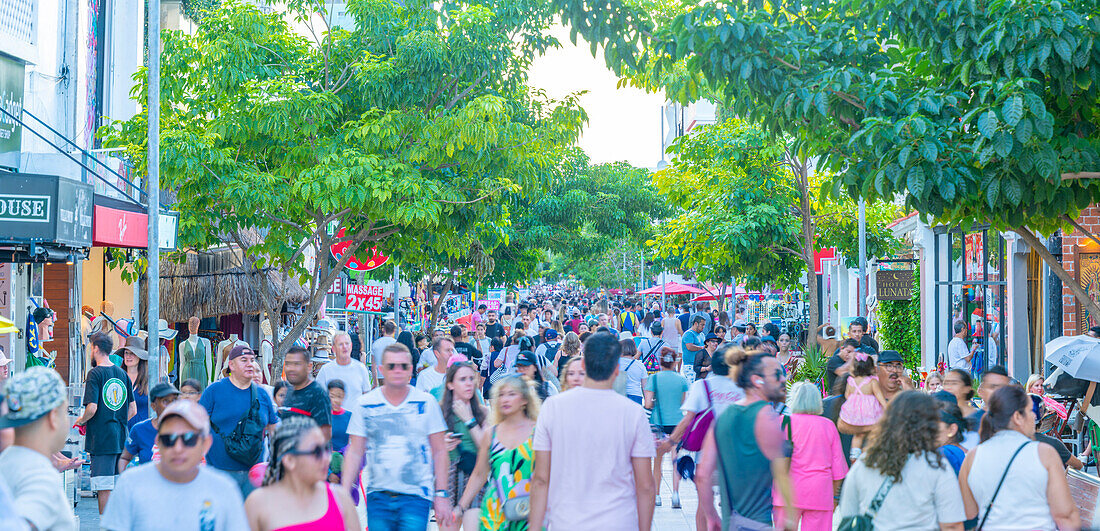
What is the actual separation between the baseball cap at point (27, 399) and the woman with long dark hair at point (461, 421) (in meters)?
3.53

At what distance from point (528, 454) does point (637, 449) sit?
47.6 inches

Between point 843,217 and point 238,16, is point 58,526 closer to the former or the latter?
point 238,16

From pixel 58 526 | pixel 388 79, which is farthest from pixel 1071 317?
pixel 58 526

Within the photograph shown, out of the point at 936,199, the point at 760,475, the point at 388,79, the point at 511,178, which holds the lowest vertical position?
the point at 760,475

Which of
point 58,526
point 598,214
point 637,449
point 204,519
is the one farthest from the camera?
point 598,214

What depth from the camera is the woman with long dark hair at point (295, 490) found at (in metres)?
4.74

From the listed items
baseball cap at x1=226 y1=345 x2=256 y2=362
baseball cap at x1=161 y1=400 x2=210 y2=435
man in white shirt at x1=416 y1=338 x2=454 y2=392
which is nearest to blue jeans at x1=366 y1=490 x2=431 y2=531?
baseball cap at x1=226 y1=345 x2=256 y2=362

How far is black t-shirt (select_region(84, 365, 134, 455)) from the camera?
30.9ft

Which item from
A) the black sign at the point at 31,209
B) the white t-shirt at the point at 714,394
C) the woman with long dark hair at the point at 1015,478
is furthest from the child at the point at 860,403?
the black sign at the point at 31,209

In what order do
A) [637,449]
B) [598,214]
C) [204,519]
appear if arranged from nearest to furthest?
[204,519]
[637,449]
[598,214]

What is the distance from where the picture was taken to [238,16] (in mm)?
16188

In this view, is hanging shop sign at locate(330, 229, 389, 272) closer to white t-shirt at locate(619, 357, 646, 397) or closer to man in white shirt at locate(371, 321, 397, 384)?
man in white shirt at locate(371, 321, 397, 384)

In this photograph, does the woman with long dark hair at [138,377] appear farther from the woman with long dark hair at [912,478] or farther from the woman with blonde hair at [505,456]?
the woman with long dark hair at [912,478]

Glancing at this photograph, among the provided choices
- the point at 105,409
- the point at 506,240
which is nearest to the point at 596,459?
the point at 105,409
